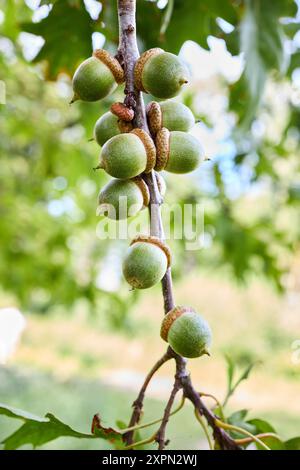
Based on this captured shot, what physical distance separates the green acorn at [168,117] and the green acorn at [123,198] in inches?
3.7

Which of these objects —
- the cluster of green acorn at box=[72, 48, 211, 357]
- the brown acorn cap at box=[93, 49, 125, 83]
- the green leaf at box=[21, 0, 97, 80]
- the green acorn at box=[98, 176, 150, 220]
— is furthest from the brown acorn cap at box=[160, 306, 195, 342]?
the green leaf at box=[21, 0, 97, 80]

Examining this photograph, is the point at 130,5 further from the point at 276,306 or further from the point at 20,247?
the point at 276,306

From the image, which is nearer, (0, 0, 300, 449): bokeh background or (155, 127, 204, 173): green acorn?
(155, 127, 204, 173): green acorn

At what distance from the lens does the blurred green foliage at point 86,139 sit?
5.09ft

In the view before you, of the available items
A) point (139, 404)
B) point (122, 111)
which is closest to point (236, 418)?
point (139, 404)

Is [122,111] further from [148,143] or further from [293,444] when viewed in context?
[293,444]

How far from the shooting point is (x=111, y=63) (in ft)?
2.83

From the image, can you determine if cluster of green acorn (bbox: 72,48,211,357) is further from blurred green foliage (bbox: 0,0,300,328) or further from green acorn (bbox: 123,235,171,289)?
blurred green foliage (bbox: 0,0,300,328)

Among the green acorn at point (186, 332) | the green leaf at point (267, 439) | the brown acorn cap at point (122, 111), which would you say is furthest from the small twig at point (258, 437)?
the brown acorn cap at point (122, 111)

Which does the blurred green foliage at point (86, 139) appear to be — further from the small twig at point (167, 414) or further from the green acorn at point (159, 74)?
the small twig at point (167, 414)

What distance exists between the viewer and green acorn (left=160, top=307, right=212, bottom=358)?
796 mm

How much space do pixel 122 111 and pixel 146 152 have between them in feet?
0.24

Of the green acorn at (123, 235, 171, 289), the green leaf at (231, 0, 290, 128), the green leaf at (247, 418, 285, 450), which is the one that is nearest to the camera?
the green acorn at (123, 235, 171, 289)

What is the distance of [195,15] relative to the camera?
156cm
